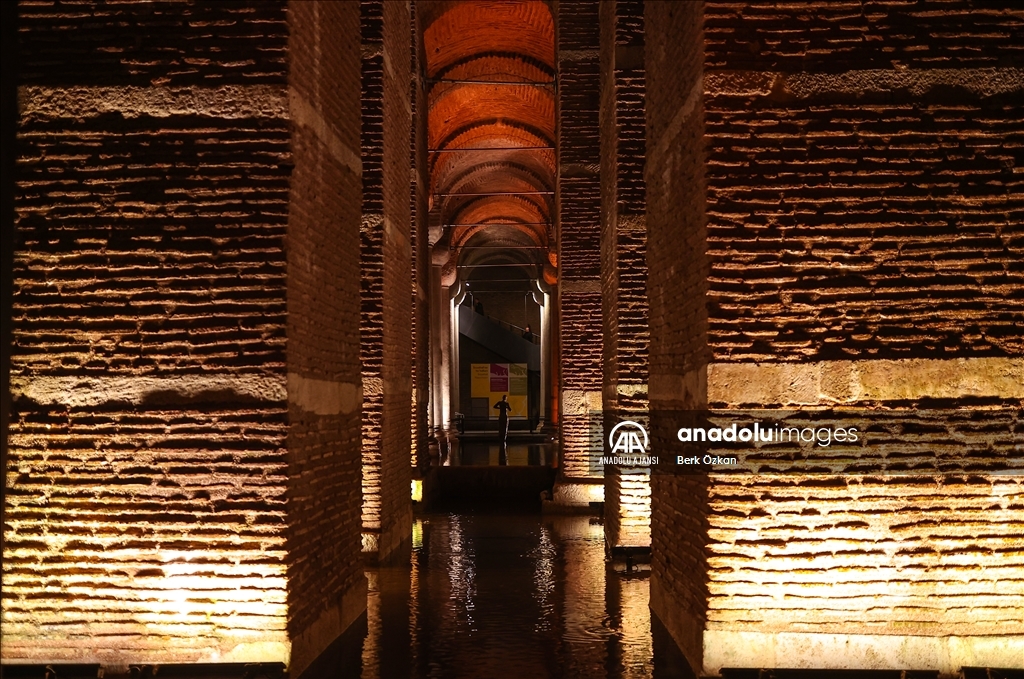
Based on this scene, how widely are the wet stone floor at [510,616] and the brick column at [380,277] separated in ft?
2.48

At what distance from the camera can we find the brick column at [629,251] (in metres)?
10.2

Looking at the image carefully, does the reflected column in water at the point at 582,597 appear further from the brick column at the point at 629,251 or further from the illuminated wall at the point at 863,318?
the illuminated wall at the point at 863,318

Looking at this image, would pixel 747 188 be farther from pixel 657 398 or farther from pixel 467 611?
pixel 467 611

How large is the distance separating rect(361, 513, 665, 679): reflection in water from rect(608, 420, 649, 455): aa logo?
4.14 feet

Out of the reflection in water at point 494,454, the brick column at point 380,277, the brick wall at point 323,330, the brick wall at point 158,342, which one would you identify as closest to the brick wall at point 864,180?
the brick wall at point 323,330

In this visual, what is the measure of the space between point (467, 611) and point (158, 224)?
411 centimetres

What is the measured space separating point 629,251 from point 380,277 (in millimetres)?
2589

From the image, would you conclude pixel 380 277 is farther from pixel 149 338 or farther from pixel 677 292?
pixel 149 338

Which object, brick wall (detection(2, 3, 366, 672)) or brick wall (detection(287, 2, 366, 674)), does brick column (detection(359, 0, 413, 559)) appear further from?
brick wall (detection(2, 3, 366, 672))

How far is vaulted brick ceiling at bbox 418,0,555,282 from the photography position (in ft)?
53.1

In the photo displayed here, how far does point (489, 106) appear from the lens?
20062mm

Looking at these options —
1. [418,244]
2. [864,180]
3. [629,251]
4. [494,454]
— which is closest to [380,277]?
[629,251]

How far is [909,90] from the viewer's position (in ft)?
19.3

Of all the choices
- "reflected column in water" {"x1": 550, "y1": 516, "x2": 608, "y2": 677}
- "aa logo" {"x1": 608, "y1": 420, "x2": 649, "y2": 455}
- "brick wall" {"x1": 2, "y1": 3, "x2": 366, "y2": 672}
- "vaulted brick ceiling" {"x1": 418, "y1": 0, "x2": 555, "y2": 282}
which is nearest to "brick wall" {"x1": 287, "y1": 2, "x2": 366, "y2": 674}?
"brick wall" {"x1": 2, "y1": 3, "x2": 366, "y2": 672}
